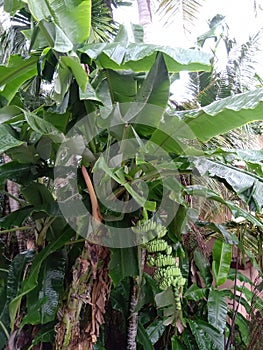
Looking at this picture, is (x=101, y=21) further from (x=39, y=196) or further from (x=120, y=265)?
(x=120, y=265)

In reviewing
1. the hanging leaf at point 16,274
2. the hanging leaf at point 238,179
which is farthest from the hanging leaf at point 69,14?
the hanging leaf at point 16,274

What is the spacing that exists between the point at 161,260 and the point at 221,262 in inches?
35.6

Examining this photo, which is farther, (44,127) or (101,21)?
(101,21)

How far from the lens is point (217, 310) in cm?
179

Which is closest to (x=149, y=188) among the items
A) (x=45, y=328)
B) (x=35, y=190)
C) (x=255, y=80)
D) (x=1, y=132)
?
(x=35, y=190)

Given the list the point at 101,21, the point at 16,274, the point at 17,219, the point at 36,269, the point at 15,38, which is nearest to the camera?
the point at 36,269

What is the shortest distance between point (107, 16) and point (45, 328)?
239 cm

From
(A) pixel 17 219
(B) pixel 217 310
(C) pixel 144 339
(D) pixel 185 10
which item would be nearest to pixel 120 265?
(A) pixel 17 219

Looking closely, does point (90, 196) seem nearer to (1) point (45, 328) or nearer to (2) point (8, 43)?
(1) point (45, 328)

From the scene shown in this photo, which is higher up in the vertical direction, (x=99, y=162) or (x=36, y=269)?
(x=99, y=162)

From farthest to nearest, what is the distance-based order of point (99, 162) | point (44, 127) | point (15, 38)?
point (15, 38) < point (44, 127) < point (99, 162)

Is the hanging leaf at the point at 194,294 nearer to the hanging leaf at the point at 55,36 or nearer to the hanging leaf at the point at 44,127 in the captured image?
the hanging leaf at the point at 44,127

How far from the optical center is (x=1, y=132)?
3.18 ft

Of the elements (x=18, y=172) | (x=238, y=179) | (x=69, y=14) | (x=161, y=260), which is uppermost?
(x=69, y=14)
